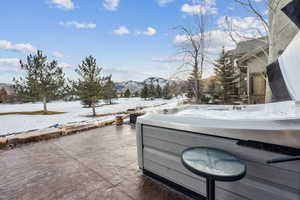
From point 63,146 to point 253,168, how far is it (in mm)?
3258

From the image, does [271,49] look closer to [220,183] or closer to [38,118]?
[220,183]

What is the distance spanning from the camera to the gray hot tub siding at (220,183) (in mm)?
972

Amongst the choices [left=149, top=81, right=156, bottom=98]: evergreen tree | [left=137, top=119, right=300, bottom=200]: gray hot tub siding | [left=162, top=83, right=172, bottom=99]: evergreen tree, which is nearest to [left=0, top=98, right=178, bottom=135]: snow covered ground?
[left=162, top=83, right=172, bottom=99]: evergreen tree

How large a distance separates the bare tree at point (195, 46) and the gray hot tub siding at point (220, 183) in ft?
19.9

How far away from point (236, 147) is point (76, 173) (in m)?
1.99

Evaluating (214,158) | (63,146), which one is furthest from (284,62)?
(63,146)

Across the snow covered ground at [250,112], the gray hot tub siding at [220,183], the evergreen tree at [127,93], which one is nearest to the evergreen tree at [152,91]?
the evergreen tree at [127,93]

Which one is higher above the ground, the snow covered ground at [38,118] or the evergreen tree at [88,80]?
the evergreen tree at [88,80]

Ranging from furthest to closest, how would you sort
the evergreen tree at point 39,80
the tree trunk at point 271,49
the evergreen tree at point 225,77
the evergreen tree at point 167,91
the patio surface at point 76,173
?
the evergreen tree at point 167,91
the evergreen tree at point 39,80
the evergreen tree at point 225,77
the tree trunk at point 271,49
the patio surface at point 76,173

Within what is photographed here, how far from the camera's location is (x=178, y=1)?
5.83 m

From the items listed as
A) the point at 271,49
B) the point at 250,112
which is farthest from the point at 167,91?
the point at 250,112

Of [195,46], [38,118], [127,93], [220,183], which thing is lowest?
[38,118]

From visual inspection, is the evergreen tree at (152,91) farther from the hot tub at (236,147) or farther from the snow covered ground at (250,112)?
the hot tub at (236,147)

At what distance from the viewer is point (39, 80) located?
10625mm
